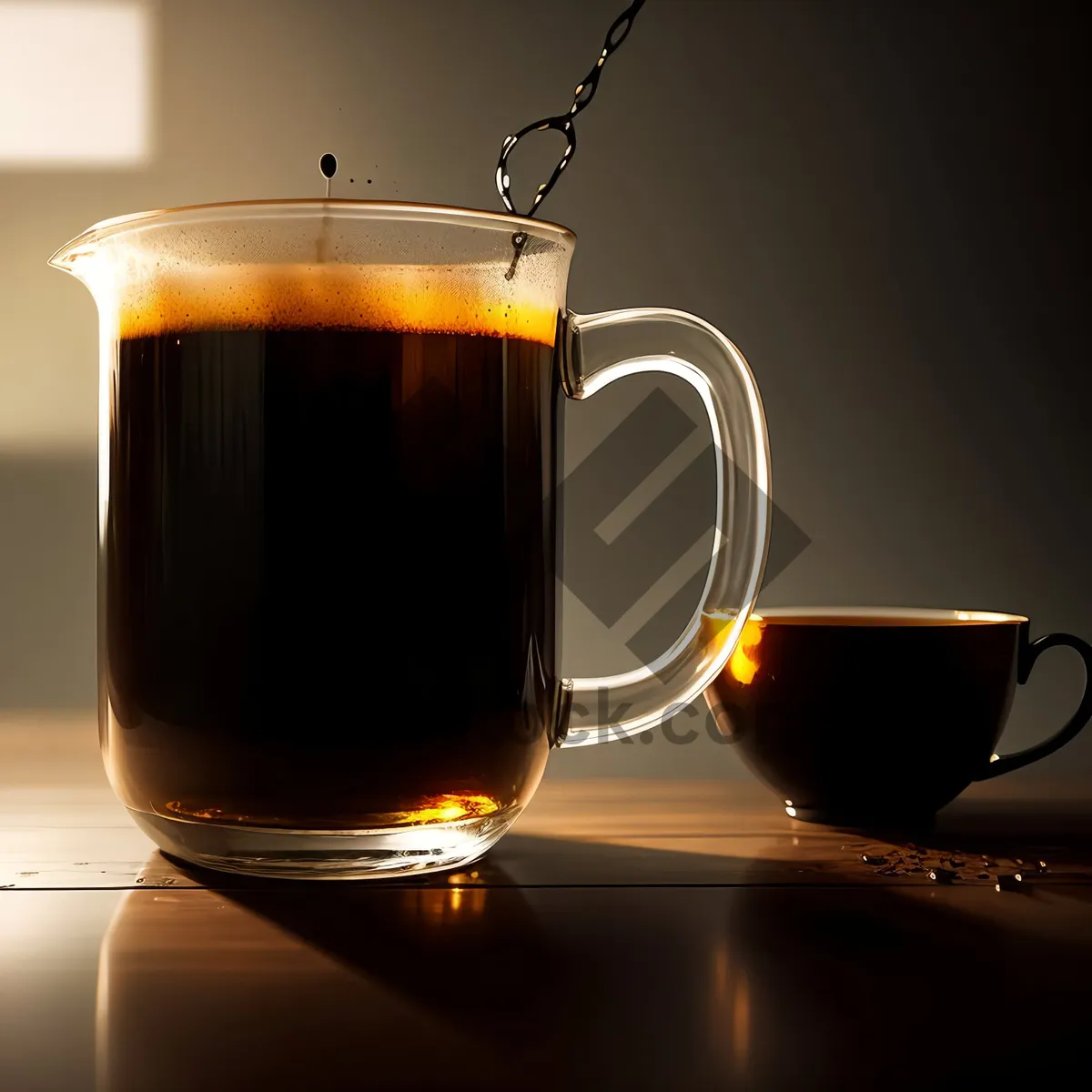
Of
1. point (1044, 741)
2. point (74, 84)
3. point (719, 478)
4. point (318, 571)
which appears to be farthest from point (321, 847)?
point (74, 84)

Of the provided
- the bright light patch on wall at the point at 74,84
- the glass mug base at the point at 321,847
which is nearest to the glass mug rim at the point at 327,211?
the glass mug base at the point at 321,847

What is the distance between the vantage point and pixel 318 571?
1.46 feet

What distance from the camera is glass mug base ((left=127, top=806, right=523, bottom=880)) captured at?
455 millimetres

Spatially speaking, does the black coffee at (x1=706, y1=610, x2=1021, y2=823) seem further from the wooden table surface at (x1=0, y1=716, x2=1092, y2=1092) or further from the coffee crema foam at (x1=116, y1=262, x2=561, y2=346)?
the coffee crema foam at (x1=116, y1=262, x2=561, y2=346)

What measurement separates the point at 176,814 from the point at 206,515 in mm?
117

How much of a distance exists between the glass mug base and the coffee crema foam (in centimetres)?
18

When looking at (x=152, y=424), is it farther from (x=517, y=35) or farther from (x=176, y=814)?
(x=517, y=35)

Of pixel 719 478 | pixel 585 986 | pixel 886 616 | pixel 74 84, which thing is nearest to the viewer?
pixel 585 986

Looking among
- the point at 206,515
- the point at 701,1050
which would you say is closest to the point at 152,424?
the point at 206,515

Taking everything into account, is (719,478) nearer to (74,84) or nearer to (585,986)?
(585,986)

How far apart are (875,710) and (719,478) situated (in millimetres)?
133

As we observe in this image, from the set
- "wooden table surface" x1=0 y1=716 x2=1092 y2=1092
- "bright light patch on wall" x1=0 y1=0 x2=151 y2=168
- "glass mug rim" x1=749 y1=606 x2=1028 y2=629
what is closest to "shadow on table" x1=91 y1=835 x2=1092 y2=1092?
"wooden table surface" x1=0 y1=716 x2=1092 y2=1092

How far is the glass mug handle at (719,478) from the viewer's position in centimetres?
53

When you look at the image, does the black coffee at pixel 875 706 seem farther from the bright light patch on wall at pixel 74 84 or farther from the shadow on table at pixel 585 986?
the bright light patch on wall at pixel 74 84
